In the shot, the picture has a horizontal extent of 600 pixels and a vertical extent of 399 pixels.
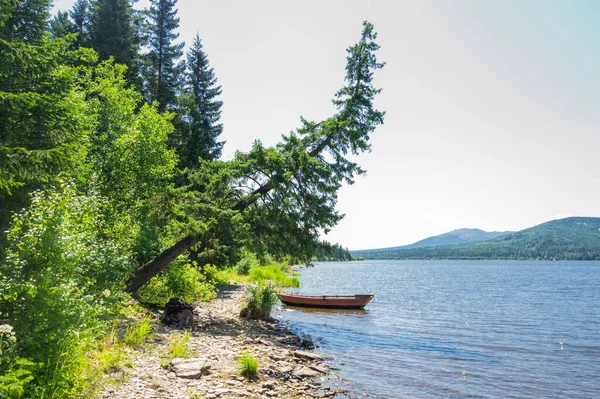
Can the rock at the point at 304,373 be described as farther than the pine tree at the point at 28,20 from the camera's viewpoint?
No

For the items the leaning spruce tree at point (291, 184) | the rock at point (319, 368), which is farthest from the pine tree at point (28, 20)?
the rock at point (319, 368)

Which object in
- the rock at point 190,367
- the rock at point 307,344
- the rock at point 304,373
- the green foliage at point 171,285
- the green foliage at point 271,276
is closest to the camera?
the rock at point 190,367

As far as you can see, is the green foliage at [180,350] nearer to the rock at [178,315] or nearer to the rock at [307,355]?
the rock at [178,315]

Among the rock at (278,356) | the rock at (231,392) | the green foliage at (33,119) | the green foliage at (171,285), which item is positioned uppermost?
the green foliage at (33,119)

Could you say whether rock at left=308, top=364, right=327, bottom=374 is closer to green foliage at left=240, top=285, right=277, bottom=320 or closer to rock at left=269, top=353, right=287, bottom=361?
rock at left=269, top=353, right=287, bottom=361

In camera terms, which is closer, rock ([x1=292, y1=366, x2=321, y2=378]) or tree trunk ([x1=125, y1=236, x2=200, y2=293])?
rock ([x1=292, y1=366, x2=321, y2=378])

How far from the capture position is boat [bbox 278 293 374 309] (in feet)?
98.6

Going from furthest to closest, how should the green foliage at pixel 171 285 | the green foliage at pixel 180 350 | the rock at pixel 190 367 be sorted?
the green foliage at pixel 171 285 → the green foliage at pixel 180 350 → the rock at pixel 190 367

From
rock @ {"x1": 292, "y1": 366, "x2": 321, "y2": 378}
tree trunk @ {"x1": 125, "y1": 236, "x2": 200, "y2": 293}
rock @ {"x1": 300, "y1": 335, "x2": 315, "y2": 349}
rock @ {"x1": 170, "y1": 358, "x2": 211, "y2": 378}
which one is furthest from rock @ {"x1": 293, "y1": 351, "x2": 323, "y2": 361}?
tree trunk @ {"x1": 125, "y1": 236, "x2": 200, "y2": 293}

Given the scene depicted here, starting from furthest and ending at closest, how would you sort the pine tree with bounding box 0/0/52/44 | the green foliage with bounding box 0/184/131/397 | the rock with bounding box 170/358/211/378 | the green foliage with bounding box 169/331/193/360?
the pine tree with bounding box 0/0/52/44, the green foliage with bounding box 169/331/193/360, the rock with bounding box 170/358/211/378, the green foliage with bounding box 0/184/131/397

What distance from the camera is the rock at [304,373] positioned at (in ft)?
38.6

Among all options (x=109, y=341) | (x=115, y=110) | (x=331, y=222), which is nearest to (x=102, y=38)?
(x=115, y=110)

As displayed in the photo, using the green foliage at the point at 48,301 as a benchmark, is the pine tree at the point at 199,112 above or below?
above

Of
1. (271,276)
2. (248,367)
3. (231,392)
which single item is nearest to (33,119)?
(248,367)
